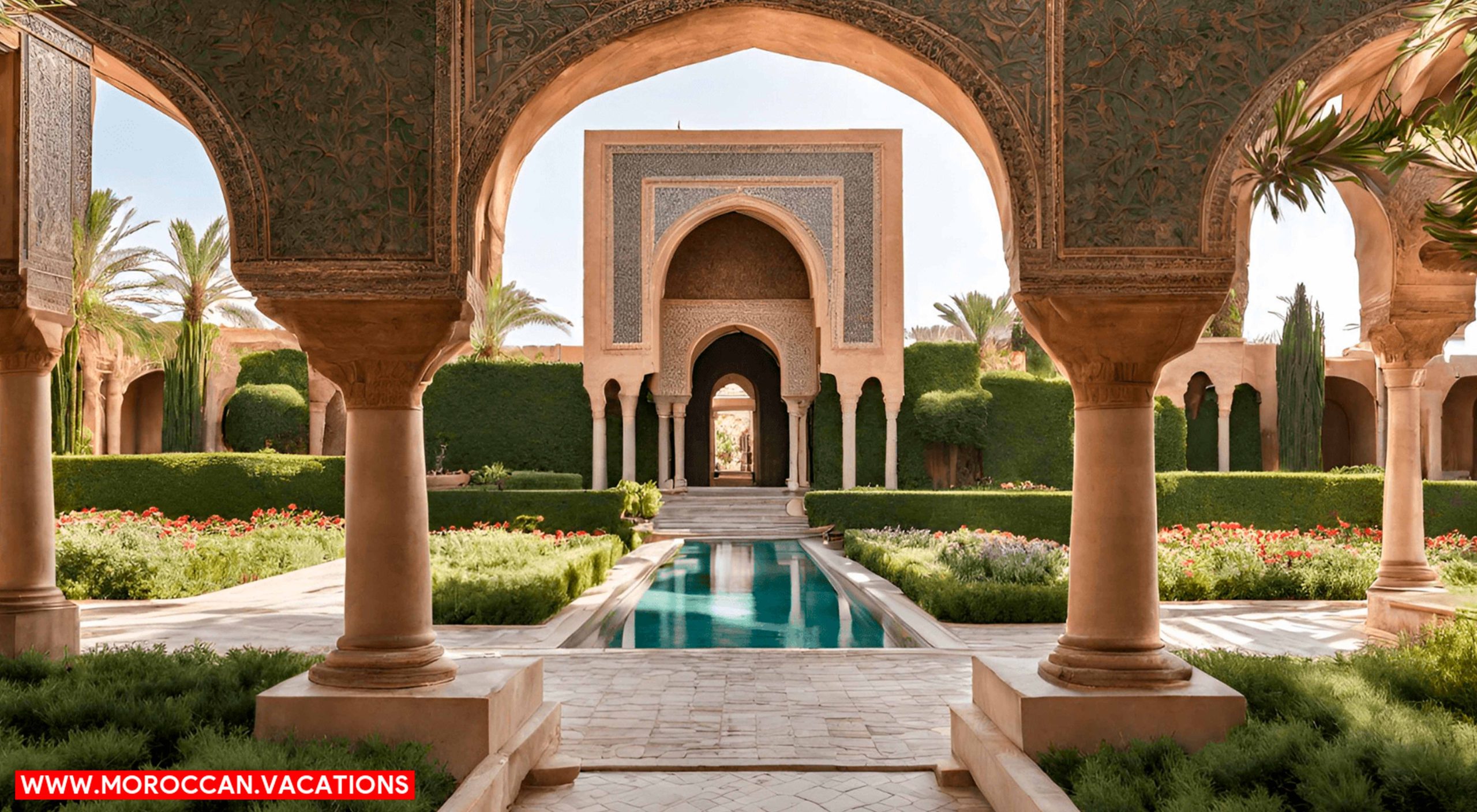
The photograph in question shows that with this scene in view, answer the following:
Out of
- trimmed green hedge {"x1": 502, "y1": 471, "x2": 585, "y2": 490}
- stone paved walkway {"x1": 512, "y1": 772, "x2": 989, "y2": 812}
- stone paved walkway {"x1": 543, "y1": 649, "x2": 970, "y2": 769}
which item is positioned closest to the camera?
stone paved walkway {"x1": 512, "y1": 772, "x2": 989, "y2": 812}

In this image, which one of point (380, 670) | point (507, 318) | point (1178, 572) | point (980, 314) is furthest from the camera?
point (980, 314)

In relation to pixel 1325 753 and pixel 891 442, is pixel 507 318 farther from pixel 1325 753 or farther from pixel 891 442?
pixel 1325 753

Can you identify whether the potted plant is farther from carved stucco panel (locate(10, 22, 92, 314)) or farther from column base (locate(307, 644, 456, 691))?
column base (locate(307, 644, 456, 691))

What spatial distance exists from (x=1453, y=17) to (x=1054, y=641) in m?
5.33

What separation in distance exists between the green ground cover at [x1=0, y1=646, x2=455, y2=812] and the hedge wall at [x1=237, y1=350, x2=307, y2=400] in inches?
824

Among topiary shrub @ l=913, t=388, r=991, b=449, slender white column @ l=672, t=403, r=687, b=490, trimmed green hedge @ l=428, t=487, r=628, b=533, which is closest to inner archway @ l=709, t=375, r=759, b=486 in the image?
slender white column @ l=672, t=403, r=687, b=490

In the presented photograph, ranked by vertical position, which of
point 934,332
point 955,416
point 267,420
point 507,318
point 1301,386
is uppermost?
point 934,332

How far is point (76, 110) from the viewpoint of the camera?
19.8 ft

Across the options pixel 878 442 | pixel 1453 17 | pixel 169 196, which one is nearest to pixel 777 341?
pixel 878 442

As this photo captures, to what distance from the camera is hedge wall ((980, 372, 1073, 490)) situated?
76.4 feet

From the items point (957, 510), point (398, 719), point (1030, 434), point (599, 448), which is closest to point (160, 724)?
point (398, 719)

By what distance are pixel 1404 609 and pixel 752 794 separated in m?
5.44

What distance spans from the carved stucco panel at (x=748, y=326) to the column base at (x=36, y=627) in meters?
17.9

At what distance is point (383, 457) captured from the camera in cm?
441
